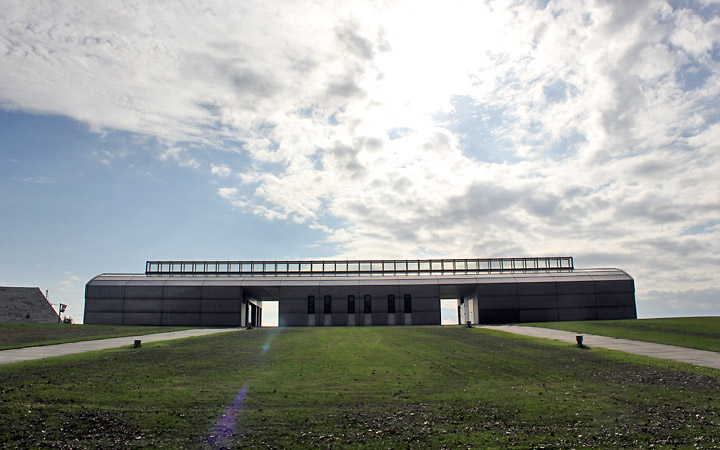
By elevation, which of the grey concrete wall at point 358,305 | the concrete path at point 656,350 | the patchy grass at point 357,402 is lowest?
the patchy grass at point 357,402

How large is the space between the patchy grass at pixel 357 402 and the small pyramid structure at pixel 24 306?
48283 millimetres

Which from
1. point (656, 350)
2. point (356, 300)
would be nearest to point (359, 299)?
point (356, 300)

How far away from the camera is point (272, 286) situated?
67250 millimetres

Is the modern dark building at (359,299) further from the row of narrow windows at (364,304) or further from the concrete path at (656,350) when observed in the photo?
the concrete path at (656,350)

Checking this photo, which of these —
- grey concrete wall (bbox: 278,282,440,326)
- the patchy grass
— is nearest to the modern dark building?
grey concrete wall (bbox: 278,282,440,326)

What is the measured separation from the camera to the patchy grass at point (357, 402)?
43.8 ft

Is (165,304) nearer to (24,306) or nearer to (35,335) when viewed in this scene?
(24,306)

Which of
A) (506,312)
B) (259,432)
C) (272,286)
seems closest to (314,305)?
(272,286)

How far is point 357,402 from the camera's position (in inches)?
652

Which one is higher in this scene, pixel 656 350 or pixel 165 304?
pixel 165 304

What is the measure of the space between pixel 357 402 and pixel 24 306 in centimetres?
6572

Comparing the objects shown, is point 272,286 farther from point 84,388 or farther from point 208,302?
point 84,388

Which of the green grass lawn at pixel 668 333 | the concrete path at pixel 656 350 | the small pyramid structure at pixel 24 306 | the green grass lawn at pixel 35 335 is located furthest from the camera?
the small pyramid structure at pixel 24 306

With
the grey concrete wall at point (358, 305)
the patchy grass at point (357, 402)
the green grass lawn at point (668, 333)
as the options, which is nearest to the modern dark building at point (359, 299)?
the grey concrete wall at point (358, 305)
